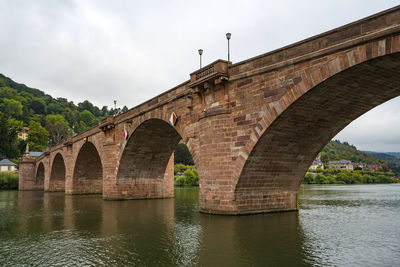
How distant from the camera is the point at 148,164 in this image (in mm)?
28438

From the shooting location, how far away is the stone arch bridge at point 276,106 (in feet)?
35.3

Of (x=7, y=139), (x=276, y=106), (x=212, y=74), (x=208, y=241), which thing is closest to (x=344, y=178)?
(x=212, y=74)

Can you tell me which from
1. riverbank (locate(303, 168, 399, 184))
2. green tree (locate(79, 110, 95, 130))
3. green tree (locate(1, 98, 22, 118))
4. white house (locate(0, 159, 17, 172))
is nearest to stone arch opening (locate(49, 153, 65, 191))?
white house (locate(0, 159, 17, 172))

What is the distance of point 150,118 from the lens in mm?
22938

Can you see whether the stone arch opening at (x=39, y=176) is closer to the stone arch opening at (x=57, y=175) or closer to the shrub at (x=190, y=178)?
the stone arch opening at (x=57, y=175)

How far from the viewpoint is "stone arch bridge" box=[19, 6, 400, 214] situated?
10758mm

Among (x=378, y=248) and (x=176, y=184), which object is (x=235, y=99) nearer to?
(x=378, y=248)

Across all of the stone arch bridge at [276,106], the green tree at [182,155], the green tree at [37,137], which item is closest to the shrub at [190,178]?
the green tree at [182,155]

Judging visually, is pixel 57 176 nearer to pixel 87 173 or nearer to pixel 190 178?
pixel 87 173

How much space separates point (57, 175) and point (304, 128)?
45191 millimetres

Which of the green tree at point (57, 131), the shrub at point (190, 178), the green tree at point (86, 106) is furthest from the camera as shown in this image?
the green tree at point (86, 106)

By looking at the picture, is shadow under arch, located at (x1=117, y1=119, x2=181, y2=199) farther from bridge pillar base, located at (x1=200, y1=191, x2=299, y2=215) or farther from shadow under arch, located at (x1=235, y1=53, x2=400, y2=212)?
shadow under arch, located at (x1=235, y1=53, x2=400, y2=212)

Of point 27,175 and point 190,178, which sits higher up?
point 27,175

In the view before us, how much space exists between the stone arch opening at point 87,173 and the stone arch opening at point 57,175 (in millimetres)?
12424
